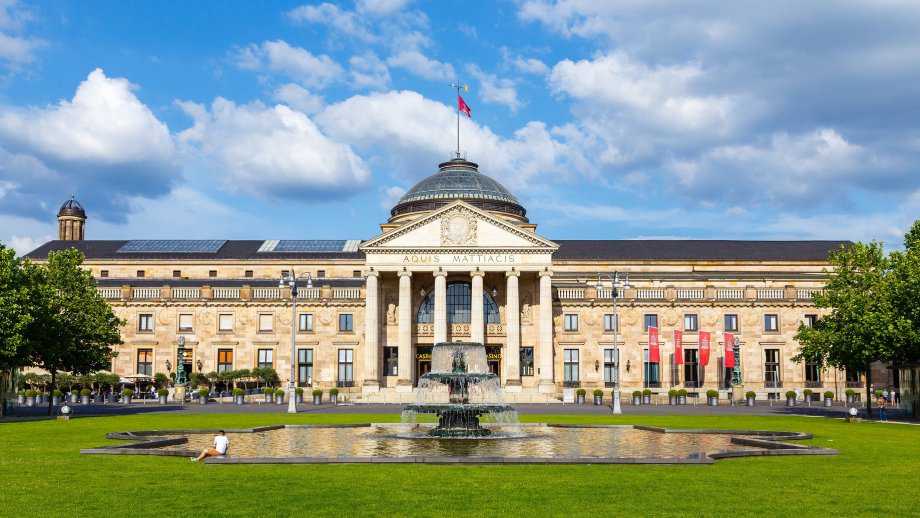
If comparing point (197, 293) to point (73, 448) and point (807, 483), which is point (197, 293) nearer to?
point (73, 448)

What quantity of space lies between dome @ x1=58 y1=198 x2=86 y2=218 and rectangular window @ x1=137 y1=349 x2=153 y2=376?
36692 millimetres

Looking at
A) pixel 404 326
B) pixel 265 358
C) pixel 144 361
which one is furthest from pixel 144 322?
pixel 404 326

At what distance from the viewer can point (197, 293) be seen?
91375mm

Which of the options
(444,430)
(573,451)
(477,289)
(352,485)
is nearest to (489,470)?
(352,485)

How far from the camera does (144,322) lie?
9025cm

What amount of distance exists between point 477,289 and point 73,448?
56.2 m

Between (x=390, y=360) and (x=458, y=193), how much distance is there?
20.3 m

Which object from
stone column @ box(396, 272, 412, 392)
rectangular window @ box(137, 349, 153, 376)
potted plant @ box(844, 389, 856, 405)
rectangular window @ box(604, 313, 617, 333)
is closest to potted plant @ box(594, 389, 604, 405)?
rectangular window @ box(604, 313, 617, 333)

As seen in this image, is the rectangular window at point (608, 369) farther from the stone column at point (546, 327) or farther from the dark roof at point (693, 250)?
the dark roof at point (693, 250)

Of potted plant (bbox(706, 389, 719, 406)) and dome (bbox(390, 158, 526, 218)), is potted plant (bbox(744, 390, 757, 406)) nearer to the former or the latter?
potted plant (bbox(706, 389, 719, 406))

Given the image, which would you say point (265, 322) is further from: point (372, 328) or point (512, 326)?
point (512, 326)

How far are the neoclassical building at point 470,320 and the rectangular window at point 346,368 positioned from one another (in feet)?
0.32

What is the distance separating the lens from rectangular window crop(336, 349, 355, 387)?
293ft

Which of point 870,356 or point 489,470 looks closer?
point 489,470
